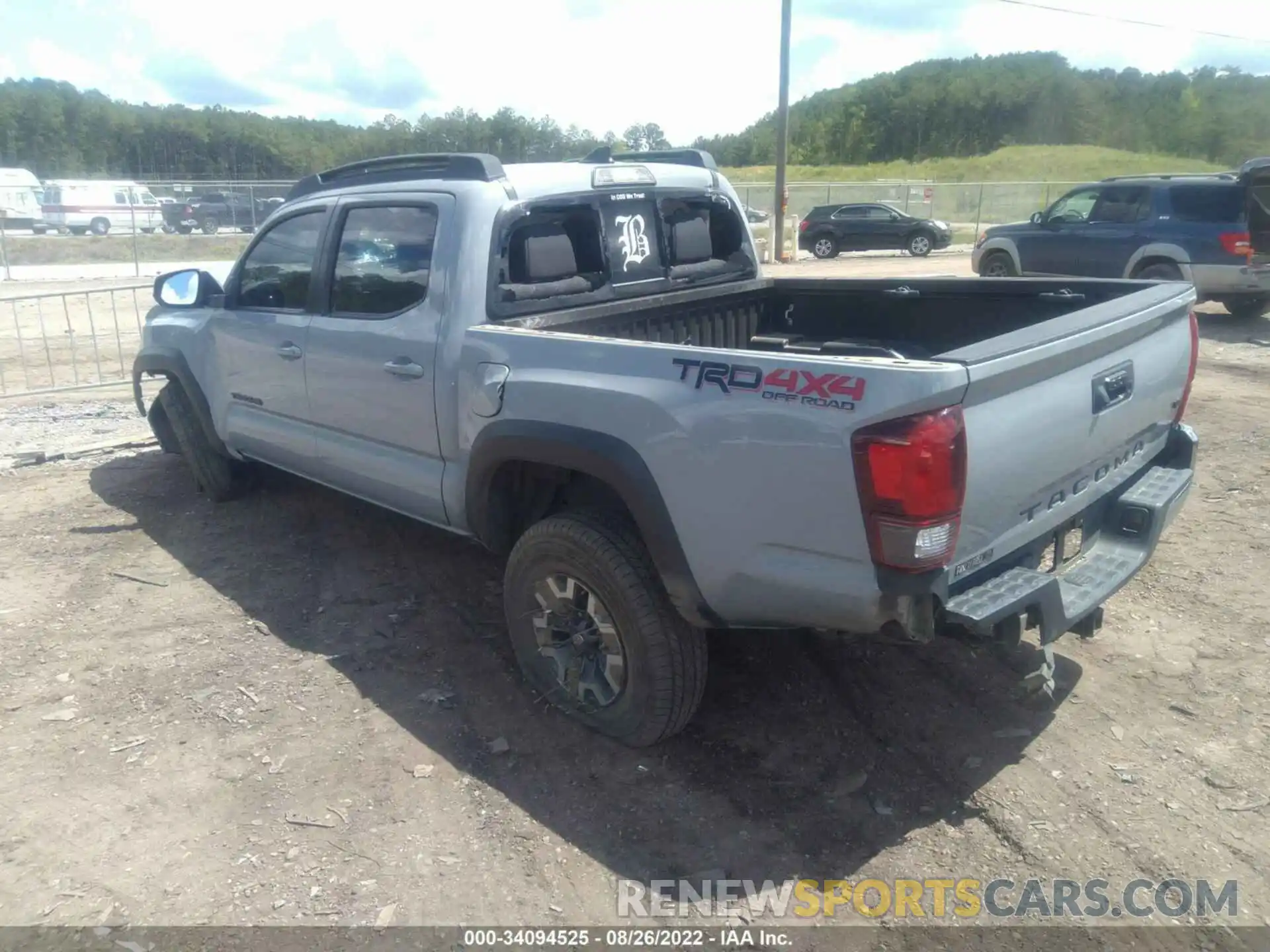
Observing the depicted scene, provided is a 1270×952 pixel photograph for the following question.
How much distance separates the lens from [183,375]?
18.8 feet

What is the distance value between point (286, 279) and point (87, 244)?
91.6 feet

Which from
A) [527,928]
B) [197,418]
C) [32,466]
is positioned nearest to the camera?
[527,928]

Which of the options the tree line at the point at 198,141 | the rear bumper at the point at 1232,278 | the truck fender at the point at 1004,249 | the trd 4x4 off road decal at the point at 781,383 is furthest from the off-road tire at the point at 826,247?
the tree line at the point at 198,141

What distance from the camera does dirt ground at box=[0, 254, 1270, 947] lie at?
2.93 metres

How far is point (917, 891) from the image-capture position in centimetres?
284

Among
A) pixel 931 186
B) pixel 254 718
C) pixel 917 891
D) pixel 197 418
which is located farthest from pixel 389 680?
pixel 931 186

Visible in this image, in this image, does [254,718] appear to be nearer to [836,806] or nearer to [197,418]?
[836,806]

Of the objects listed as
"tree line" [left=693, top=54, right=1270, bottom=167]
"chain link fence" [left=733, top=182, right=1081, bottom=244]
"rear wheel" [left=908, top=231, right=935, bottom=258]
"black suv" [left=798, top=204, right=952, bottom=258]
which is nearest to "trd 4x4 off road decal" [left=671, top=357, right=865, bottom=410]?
"black suv" [left=798, top=204, right=952, bottom=258]

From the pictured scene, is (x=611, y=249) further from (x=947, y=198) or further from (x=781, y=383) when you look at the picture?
(x=947, y=198)

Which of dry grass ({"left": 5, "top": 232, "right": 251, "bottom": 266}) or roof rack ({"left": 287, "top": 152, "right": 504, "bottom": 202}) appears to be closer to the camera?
roof rack ({"left": 287, "top": 152, "right": 504, "bottom": 202})

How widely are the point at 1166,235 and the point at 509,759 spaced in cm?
1195

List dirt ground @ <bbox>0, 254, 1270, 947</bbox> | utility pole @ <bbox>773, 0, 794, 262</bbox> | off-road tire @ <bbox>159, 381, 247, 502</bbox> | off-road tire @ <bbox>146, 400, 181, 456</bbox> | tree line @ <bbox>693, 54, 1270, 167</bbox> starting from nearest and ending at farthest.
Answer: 1. dirt ground @ <bbox>0, 254, 1270, 947</bbox>
2. off-road tire @ <bbox>159, 381, 247, 502</bbox>
3. off-road tire @ <bbox>146, 400, 181, 456</bbox>
4. utility pole @ <bbox>773, 0, 794, 262</bbox>
5. tree line @ <bbox>693, 54, 1270, 167</bbox>

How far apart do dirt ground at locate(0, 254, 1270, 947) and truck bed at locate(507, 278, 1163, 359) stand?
138cm

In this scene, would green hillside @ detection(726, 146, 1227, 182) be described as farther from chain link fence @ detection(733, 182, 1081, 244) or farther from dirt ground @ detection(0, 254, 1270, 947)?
dirt ground @ detection(0, 254, 1270, 947)
